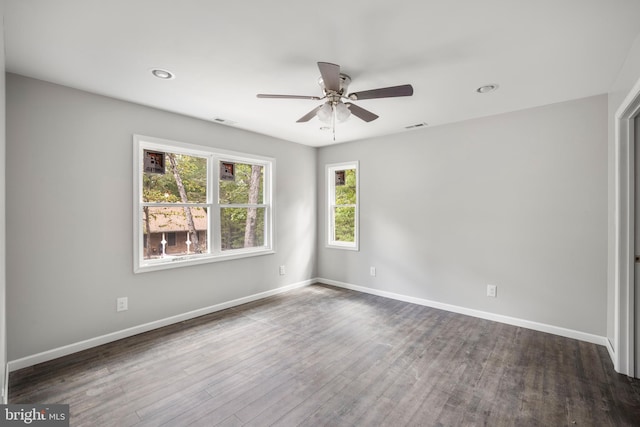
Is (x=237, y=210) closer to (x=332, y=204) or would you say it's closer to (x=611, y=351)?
(x=332, y=204)

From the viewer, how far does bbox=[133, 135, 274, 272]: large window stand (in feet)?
11.1

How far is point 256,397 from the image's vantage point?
2172mm

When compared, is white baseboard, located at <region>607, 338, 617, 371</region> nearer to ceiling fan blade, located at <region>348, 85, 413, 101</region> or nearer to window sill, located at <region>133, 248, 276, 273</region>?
ceiling fan blade, located at <region>348, 85, 413, 101</region>

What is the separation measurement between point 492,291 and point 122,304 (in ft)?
13.7

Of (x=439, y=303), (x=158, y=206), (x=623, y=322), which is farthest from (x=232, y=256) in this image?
(x=623, y=322)

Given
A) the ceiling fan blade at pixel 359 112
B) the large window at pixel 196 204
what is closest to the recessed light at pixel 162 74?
the large window at pixel 196 204

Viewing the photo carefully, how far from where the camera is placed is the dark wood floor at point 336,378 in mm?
1987

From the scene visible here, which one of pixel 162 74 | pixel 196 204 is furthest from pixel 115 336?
pixel 162 74

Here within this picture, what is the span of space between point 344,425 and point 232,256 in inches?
105

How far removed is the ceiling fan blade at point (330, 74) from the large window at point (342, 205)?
8.97 ft

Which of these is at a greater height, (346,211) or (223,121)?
(223,121)

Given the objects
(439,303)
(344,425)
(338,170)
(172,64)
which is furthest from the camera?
(338,170)

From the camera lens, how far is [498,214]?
3588 mm

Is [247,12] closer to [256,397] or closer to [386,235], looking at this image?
[256,397]
